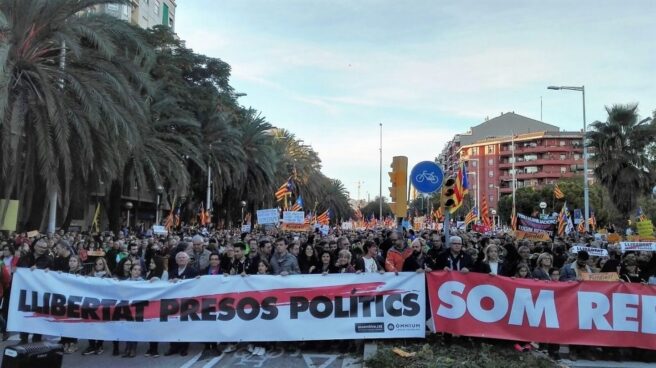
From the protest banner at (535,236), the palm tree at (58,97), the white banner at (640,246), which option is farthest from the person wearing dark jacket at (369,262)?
the palm tree at (58,97)

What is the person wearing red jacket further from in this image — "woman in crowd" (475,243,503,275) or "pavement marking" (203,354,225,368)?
"pavement marking" (203,354,225,368)

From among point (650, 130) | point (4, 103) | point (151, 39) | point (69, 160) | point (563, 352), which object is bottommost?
point (563, 352)

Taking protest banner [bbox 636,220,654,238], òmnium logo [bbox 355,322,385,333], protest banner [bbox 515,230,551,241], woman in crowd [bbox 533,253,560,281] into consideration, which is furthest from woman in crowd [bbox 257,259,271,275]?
protest banner [bbox 636,220,654,238]

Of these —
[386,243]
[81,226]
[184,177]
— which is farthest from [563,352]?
[81,226]

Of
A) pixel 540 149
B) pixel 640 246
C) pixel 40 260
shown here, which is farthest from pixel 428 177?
pixel 540 149

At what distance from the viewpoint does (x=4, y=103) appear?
14.8m

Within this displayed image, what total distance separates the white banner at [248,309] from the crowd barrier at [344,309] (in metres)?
0.01

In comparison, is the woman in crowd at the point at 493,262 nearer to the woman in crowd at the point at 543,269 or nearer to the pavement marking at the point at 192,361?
the woman in crowd at the point at 543,269

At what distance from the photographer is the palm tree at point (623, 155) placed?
3194 centimetres

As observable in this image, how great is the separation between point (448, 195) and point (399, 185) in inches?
86.0

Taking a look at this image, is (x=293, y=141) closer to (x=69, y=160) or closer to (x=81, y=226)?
(x=81, y=226)

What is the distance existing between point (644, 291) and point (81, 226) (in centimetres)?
3567

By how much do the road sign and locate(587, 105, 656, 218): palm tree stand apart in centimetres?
2607

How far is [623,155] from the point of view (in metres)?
32.5
